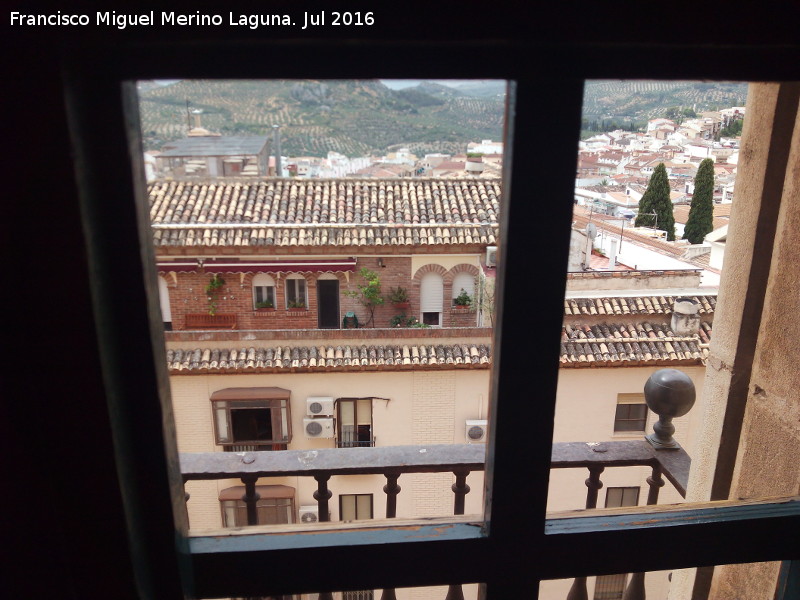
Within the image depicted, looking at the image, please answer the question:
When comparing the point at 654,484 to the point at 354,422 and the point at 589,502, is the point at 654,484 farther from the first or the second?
the point at 354,422

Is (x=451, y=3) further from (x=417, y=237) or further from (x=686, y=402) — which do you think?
(x=417, y=237)

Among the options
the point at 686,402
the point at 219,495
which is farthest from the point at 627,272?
the point at 686,402

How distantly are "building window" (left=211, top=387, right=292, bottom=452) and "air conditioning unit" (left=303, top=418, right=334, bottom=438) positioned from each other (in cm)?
27

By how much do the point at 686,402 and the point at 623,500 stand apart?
6.02m

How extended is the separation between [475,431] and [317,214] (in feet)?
9.89

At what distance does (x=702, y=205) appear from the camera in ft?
7.08

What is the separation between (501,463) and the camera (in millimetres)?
585

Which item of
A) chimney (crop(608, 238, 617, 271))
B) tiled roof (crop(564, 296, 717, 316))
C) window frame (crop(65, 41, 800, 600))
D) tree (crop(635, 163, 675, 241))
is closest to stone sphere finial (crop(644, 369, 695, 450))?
window frame (crop(65, 41, 800, 600))

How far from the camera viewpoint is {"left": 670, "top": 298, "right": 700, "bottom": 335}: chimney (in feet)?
19.6

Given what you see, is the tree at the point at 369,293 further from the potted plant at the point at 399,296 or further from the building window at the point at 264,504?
the building window at the point at 264,504

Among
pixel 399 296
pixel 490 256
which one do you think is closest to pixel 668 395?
pixel 490 256

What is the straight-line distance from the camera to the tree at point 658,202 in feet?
6.53

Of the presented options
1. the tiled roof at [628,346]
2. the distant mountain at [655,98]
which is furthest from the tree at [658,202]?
the tiled roof at [628,346]

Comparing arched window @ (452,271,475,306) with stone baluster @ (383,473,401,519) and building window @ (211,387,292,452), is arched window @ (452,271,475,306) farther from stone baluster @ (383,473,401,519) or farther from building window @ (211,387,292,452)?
stone baluster @ (383,473,401,519)
